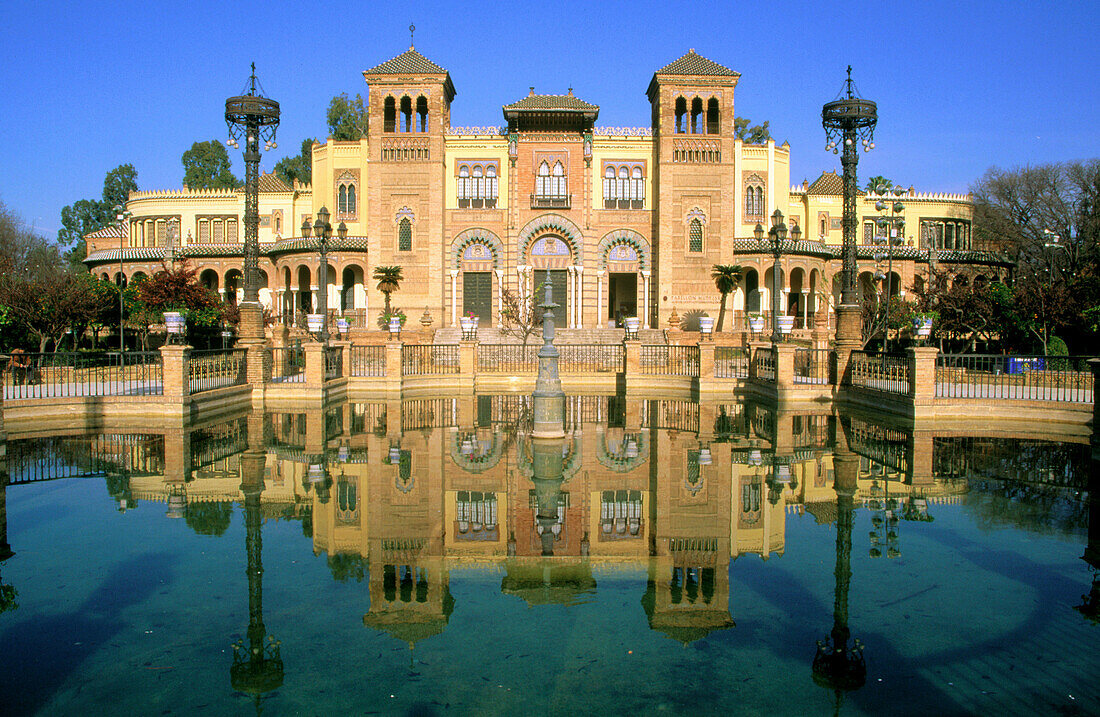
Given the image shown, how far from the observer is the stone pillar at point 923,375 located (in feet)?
44.5

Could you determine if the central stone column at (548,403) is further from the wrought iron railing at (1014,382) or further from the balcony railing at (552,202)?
the balcony railing at (552,202)

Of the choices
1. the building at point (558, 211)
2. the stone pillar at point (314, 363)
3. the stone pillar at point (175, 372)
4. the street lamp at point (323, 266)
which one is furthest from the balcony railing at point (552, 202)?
the stone pillar at point (175, 372)

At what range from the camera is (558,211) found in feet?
114

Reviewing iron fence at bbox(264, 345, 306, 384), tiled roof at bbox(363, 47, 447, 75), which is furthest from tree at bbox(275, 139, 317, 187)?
iron fence at bbox(264, 345, 306, 384)

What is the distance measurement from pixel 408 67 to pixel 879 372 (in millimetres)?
26238

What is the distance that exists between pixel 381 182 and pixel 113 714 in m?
32.2

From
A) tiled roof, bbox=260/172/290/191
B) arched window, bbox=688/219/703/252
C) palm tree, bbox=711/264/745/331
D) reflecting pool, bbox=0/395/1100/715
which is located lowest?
reflecting pool, bbox=0/395/1100/715

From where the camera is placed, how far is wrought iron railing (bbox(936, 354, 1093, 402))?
1473 centimetres

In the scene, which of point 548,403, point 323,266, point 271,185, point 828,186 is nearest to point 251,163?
point 323,266

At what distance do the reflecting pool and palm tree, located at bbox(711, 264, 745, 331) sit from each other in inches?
877

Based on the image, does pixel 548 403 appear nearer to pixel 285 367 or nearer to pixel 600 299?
pixel 285 367

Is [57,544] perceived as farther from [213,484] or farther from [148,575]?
[213,484]

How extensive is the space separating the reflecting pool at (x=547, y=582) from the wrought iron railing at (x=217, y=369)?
4635 mm

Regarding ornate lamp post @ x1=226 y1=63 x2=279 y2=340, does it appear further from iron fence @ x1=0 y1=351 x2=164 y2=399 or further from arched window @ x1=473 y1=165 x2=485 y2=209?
arched window @ x1=473 y1=165 x2=485 y2=209
